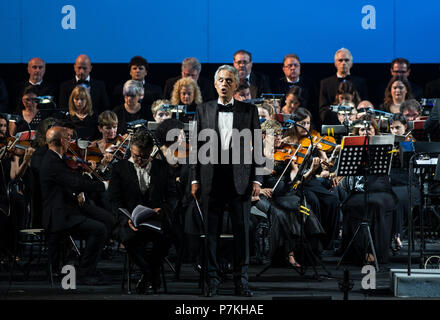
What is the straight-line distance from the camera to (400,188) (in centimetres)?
763

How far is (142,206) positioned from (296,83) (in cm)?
379

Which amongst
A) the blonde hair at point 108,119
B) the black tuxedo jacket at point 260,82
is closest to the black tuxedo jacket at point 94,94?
the blonde hair at point 108,119

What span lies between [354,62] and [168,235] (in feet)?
15.2

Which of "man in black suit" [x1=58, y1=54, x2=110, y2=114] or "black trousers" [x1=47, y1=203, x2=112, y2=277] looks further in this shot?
"man in black suit" [x1=58, y1=54, x2=110, y2=114]

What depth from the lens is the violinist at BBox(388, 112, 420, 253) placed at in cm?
740

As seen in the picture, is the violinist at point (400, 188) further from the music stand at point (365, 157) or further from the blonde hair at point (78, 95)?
the blonde hair at point (78, 95)

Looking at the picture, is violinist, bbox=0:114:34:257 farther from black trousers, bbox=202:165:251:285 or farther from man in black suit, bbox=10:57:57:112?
black trousers, bbox=202:165:251:285

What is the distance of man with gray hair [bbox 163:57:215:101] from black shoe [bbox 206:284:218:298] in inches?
142

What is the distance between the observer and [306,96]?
8.77 m

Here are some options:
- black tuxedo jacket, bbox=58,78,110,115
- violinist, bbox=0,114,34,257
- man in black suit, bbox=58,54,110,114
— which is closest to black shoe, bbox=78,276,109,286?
violinist, bbox=0,114,34,257

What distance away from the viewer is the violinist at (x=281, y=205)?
21.9ft

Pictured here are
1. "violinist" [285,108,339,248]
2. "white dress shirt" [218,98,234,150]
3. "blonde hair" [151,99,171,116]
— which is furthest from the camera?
"blonde hair" [151,99,171,116]

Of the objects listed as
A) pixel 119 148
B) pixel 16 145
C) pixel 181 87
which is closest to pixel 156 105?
pixel 181 87
